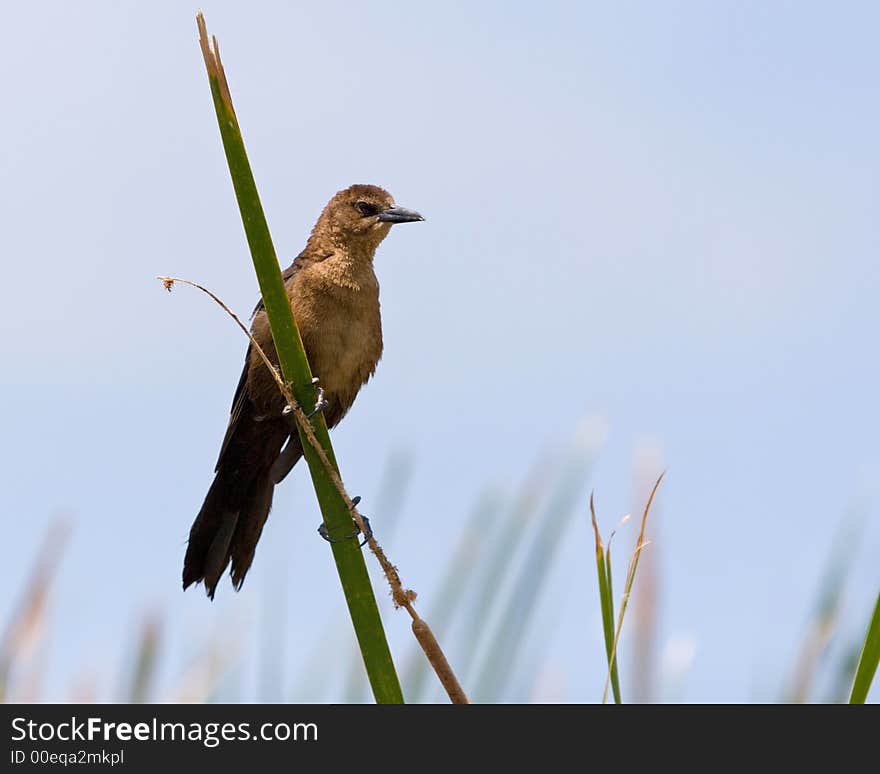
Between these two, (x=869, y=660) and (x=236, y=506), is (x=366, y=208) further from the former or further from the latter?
(x=869, y=660)

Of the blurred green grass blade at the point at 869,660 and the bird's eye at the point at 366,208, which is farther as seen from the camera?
the bird's eye at the point at 366,208

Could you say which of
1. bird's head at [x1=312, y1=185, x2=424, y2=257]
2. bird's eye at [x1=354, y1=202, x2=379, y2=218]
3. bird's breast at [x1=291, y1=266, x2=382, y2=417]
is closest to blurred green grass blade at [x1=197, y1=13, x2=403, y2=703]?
bird's breast at [x1=291, y1=266, x2=382, y2=417]

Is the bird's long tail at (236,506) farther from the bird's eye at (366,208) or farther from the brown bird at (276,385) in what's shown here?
the bird's eye at (366,208)

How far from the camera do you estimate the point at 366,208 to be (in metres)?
4.56

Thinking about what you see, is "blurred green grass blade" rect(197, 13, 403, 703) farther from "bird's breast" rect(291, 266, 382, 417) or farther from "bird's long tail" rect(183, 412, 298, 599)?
"bird's breast" rect(291, 266, 382, 417)

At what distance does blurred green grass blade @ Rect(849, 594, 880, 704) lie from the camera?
6.09 ft

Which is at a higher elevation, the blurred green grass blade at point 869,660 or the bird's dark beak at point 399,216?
the bird's dark beak at point 399,216

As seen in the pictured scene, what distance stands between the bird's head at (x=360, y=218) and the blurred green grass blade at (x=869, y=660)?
9.50 feet

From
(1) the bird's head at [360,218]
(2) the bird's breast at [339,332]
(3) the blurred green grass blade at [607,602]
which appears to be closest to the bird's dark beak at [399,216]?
(1) the bird's head at [360,218]

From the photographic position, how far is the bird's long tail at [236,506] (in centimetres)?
374

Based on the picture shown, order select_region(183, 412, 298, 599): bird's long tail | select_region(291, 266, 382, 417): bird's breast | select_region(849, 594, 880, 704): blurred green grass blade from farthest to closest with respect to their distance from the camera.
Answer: select_region(291, 266, 382, 417): bird's breast → select_region(183, 412, 298, 599): bird's long tail → select_region(849, 594, 880, 704): blurred green grass blade
